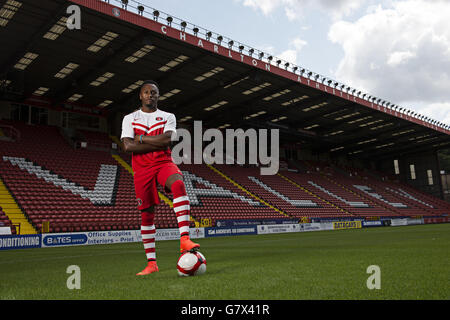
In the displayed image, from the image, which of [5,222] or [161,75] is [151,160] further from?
[161,75]

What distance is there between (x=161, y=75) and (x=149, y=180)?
22.0 m

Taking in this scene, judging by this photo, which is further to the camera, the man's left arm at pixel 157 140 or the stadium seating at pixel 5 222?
the stadium seating at pixel 5 222

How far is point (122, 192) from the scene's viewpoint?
80.2 feet

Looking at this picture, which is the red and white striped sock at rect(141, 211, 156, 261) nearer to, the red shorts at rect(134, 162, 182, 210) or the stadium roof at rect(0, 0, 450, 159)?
the red shorts at rect(134, 162, 182, 210)

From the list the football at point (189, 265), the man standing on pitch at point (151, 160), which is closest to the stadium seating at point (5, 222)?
the man standing on pitch at point (151, 160)

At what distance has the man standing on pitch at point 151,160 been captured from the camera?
454cm

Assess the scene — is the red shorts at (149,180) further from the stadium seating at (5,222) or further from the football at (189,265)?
the stadium seating at (5,222)

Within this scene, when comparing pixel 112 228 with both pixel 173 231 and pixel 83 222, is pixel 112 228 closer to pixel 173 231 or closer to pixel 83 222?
pixel 83 222

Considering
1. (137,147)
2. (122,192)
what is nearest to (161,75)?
(122,192)

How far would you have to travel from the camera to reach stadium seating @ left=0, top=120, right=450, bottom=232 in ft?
65.0

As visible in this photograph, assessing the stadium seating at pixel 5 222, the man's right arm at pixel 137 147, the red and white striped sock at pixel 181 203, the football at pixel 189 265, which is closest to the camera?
the football at pixel 189 265

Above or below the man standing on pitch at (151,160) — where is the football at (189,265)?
below

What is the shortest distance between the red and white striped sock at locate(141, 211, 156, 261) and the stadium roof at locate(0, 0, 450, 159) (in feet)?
39.5

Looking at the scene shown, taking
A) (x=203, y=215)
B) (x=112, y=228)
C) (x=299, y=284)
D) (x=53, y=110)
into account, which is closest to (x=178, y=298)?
(x=299, y=284)
